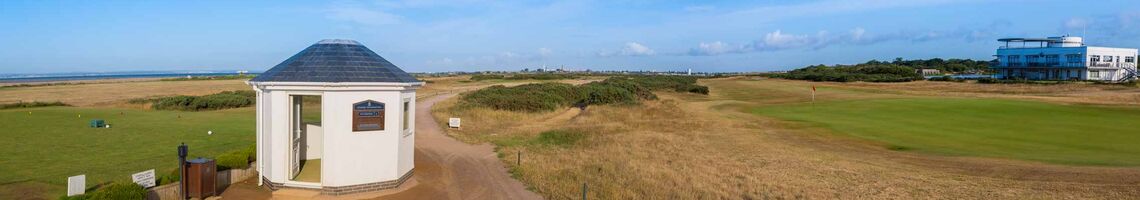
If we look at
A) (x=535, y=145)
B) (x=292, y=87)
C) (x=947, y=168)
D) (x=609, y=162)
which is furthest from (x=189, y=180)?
(x=947, y=168)

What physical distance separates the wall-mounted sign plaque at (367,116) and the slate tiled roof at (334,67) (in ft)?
1.55

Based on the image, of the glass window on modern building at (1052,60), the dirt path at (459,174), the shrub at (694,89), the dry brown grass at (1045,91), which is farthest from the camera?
the glass window on modern building at (1052,60)

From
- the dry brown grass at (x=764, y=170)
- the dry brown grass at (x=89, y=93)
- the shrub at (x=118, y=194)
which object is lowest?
the dry brown grass at (x=89, y=93)

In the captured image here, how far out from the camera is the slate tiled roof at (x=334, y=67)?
12.6 meters

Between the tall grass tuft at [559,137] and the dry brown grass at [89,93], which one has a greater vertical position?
the tall grass tuft at [559,137]

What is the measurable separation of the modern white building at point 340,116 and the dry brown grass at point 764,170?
307cm

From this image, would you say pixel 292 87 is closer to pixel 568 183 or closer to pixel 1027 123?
pixel 568 183

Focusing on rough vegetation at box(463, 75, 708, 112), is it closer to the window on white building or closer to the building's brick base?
the building's brick base

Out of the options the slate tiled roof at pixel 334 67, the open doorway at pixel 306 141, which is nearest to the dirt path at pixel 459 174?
the open doorway at pixel 306 141

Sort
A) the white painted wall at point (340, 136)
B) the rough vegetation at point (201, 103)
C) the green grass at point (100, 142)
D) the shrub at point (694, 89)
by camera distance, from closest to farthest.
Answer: the white painted wall at point (340, 136)
the green grass at point (100, 142)
the rough vegetation at point (201, 103)
the shrub at point (694, 89)

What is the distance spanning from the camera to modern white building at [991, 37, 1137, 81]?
264ft

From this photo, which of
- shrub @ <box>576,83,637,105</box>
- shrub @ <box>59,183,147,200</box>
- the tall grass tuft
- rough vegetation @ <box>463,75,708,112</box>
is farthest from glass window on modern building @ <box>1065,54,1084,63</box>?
shrub @ <box>59,183,147,200</box>

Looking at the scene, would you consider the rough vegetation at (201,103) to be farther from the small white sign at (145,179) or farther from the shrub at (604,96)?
the small white sign at (145,179)

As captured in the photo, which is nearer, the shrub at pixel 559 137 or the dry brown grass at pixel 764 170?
the dry brown grass at pixel 764 170
